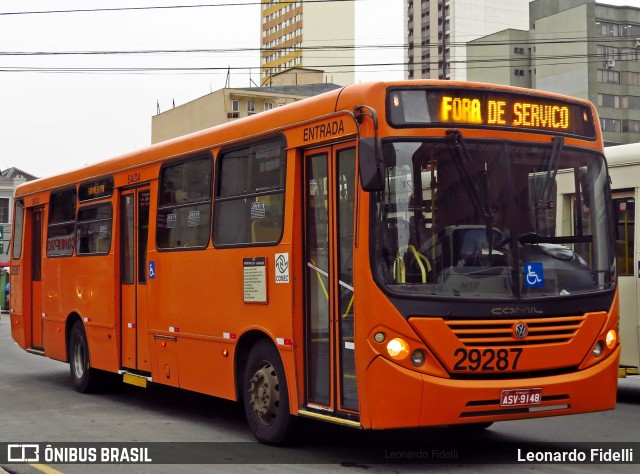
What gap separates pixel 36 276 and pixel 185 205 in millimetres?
6006

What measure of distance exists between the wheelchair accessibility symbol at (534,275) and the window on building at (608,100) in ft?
303

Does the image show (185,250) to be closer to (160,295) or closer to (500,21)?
(160,295)

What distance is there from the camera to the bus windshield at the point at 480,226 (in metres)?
7.89

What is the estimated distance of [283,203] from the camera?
922 cm

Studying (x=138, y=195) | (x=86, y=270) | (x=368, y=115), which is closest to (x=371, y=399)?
(x=368, y=115)

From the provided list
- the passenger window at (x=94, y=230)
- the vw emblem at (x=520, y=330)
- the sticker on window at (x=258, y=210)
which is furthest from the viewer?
the passenger window at (x=94, y=230)

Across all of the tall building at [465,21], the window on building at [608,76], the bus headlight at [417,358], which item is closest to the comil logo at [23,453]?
the bus headlight at [417,358]

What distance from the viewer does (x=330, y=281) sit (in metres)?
8.59

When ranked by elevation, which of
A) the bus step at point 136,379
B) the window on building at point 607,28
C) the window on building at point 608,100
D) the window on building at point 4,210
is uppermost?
the window on building at point 607,28

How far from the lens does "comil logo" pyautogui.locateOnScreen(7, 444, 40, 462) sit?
8884mm

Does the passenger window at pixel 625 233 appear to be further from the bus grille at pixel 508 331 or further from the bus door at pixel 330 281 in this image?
the bus door at pixel 330 281

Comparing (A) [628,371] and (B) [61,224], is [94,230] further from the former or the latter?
(A) [628,371]

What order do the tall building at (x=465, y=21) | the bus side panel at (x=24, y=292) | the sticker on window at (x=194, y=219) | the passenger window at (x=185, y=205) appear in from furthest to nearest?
the tall building at (x=465, y=21) → the bus side panel at (x=24, y=292) → the sticker on window at (x=194, y=219) → the passenger window at (x=185, y=205)

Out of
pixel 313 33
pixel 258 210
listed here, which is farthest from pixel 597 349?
pixel 313 33
